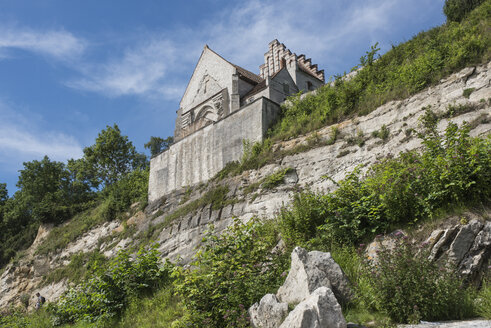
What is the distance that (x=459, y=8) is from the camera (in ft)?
62.2

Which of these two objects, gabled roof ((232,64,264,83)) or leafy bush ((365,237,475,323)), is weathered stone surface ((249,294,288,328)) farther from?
gabled roof ((232,64,264,83))

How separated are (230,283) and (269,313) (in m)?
1.38

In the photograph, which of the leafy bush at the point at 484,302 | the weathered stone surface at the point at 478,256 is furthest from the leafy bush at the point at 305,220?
the leafy bush at the point at 484,302

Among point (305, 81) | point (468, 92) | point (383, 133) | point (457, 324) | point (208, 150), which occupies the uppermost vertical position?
point (305, 81)

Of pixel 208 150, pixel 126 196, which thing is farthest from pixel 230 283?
pixel 126 196

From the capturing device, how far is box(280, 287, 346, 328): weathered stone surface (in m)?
5.24

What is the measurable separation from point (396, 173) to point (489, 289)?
3007 mm

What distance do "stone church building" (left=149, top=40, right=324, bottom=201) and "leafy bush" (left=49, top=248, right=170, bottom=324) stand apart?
9278 mm

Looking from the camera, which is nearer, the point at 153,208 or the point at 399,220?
the point at 399,220

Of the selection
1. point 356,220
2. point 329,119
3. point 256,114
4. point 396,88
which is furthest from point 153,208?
point 356,220

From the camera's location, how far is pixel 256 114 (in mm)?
19297

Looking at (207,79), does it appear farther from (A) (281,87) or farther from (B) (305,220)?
(B) (305,220)

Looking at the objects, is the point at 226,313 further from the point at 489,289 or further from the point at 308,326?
the point at 489,289

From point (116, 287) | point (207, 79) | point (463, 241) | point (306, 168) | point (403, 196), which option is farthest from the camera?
point (207, 79)
